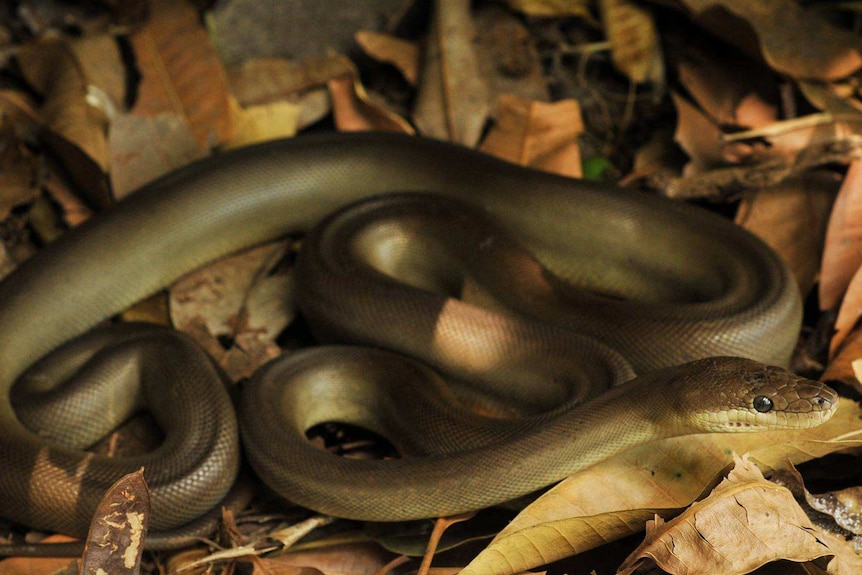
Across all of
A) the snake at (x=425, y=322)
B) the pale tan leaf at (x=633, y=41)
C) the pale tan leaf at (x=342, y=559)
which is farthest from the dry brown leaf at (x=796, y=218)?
the pale tan leaf at (x=342, y=559)

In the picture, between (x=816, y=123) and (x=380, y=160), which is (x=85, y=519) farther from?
(x=816, y=123)

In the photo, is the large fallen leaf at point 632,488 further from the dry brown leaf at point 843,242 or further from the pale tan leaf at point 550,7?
the pale tan leaf at point 550,7

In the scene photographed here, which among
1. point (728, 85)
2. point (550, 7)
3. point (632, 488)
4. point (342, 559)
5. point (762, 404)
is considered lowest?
point (342, 559)

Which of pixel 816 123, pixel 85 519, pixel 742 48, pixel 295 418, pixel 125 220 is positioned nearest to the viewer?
pixel 85 519

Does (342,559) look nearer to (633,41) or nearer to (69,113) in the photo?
(69,113)

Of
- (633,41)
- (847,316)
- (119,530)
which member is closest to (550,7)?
(633,41)

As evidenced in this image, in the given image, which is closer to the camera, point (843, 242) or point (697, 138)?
point (843, 242)

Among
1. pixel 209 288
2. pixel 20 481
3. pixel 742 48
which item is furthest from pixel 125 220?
pixel 742 48
